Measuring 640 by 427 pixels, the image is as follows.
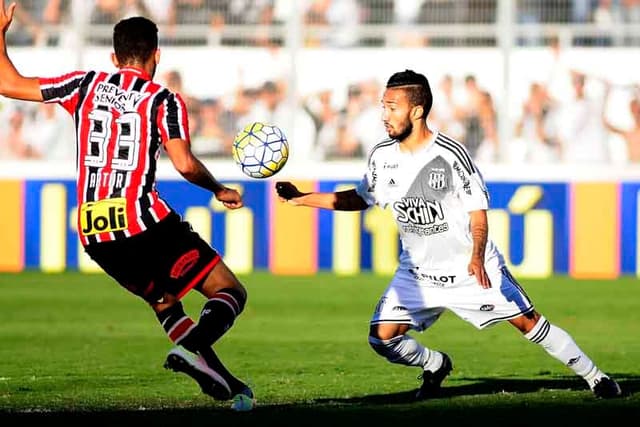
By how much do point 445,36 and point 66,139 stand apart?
5336mm

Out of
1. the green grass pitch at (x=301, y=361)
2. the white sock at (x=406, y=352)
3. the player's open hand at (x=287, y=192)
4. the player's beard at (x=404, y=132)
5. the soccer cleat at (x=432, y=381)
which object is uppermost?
the player's beard at (x=404, y=132)

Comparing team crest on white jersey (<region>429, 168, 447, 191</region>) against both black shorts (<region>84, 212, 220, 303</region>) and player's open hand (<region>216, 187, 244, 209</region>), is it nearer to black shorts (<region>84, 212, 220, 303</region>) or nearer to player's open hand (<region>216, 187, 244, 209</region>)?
player's open hand (<region>216, 187, 244, 209</region>)

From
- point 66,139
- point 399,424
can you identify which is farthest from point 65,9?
point 399,424

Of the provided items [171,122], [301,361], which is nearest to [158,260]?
[171,122]

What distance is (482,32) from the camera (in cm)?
1903

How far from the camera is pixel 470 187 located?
827 centimetres

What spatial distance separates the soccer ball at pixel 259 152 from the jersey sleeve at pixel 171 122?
34.4 inches

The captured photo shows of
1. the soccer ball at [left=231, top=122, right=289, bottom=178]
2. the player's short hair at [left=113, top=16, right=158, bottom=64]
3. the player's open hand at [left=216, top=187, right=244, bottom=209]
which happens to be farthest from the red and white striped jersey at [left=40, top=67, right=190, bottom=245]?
the soccer ball at [left=231, top=122, right=289, bottom=178]

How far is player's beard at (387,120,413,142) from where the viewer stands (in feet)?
27.5

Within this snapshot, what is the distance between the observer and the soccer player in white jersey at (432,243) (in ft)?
→ 27.3

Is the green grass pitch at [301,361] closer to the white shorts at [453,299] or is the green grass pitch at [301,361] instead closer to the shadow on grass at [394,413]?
the shadow on grass at [394,413]

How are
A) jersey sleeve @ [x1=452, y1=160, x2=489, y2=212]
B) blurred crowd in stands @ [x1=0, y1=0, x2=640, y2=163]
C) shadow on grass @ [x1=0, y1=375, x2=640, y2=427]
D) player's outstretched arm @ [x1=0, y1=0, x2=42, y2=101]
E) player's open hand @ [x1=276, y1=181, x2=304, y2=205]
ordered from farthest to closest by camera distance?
1. blurred crowd in stands @ [x1=0, y1=0, x2=640, y2=163]
2. player's open hand @ [x1=276, y1=181, x2=304, y2=205]
3. jersey sleeve @ [x1=452, y1=160, x2=489, y2=212]
4. player's outstretched arm @ [x1=0, y1=0, x2=42, y2=101]
5. shadow on grass @ [x1=0, y1=375, x2=640, y2=427]

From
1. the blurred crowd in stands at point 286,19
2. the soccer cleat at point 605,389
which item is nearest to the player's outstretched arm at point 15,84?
the soccer cleat at point 605,389

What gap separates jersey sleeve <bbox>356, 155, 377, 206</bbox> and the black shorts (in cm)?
133
